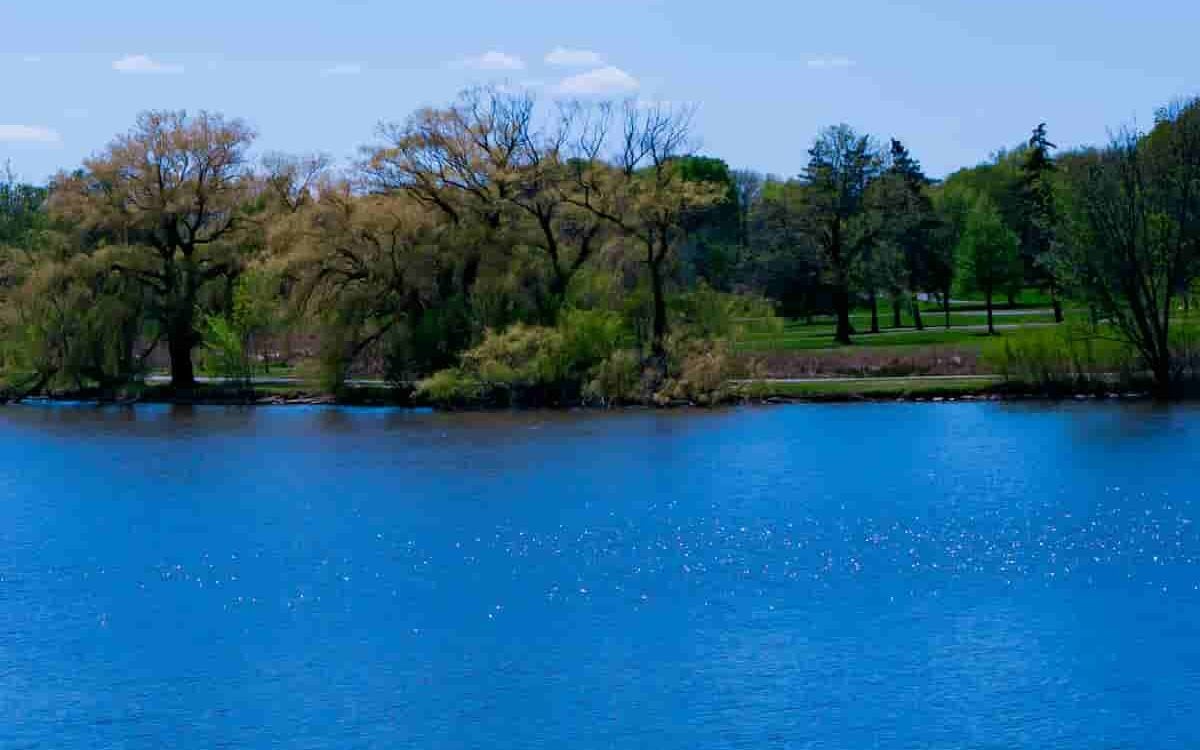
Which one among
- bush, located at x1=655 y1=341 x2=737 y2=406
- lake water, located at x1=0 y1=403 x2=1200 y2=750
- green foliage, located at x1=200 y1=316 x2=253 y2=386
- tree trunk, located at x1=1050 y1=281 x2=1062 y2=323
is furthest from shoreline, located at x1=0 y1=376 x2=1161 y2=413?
tree trunk, located at x1=1050 y1=281 x2=1062 y2=323

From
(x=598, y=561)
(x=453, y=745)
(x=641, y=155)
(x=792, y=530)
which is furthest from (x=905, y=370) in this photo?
(x=453, y=745)

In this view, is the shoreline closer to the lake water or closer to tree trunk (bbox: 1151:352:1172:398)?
tree trunk (bbox: 1151:352:1172:398)

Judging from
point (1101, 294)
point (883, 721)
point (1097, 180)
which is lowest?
point (883, 721)

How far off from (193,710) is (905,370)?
49946mm

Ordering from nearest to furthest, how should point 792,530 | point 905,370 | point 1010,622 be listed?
point 1010,622, point 792,530, point 905,370

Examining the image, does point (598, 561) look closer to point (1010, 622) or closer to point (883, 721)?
point (1010, 622)

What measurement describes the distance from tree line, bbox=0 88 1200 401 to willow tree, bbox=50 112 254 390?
11 centimetres

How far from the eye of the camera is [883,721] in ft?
63.9

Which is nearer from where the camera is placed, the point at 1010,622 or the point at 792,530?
the point at 1010,622

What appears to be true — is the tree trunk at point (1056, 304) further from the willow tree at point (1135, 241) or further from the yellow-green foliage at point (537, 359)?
the yellow-green foliage at point (537, 359)

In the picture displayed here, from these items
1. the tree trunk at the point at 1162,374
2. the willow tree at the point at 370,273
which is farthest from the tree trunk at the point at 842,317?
the willow tree at the point at 370,273

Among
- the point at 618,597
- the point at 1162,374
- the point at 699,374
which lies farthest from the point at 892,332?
the point at 618,597

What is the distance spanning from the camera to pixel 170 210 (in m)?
72.8

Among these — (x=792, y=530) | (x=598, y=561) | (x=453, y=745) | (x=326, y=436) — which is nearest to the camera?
(x=453, y=745)
